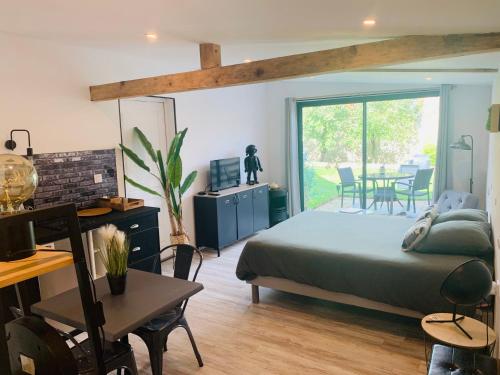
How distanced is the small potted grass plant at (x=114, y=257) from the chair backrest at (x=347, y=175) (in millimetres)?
4988

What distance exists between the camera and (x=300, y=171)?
279 inches

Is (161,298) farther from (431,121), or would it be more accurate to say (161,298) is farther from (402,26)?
(431,121)

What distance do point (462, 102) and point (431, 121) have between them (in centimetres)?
49

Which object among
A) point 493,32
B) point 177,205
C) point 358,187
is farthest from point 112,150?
point 358,187

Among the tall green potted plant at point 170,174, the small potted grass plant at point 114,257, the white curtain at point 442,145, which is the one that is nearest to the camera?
the small potted grass plant at point 114,257

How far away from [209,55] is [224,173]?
8.76ft

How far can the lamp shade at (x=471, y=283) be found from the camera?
215 centimetres

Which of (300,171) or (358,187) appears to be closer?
(358,187)

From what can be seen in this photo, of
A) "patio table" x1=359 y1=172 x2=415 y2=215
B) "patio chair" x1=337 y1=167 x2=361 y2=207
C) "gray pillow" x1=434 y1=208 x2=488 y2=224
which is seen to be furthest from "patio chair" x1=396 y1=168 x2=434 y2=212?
"gray pillow" x1=434 y1=208 x2=488 y2=224

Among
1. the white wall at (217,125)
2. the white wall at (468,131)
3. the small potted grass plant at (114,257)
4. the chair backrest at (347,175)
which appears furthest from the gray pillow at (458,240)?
the chair backrest at (347,175)

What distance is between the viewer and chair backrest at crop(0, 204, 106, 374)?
3.06 feet

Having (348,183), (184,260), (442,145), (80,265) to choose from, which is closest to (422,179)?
(442,145)

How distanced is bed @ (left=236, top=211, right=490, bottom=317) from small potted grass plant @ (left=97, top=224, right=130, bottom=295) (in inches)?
63.3

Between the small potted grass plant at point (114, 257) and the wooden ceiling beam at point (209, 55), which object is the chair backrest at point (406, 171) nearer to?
the wooden ceiling beam at point (209, 55)
